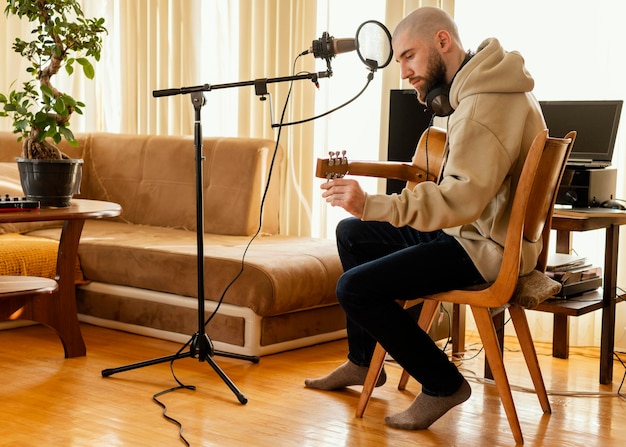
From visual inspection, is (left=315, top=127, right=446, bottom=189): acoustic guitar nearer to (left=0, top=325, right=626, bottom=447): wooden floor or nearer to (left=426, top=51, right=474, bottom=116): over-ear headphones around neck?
(left=426, top=51, right=474, bottom=116): over-ear headphones around neck

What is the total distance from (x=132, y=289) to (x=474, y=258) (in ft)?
5.44

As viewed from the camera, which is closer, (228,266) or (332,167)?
(332,167)

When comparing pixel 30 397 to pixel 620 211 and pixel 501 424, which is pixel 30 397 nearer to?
pixel 501 424

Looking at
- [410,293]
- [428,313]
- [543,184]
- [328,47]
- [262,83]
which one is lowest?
[428,313]

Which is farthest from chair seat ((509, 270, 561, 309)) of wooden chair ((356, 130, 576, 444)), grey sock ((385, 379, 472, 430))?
grey sock ((385, 379, 472, 430))

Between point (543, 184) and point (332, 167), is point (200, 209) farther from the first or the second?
point (543, 184)

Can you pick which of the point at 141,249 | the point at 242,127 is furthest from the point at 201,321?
the point at 242,127

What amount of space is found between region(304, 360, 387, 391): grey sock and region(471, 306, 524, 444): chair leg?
47cm

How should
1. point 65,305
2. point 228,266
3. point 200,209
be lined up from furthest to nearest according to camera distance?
point 228,266
point 65,305
point 200,209

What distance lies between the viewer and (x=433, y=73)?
95.7 inches

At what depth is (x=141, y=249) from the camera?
352 centimetres

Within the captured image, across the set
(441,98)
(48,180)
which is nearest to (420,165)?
(441,98)

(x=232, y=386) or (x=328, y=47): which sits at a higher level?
(x=328, y=47)

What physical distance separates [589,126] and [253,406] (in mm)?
1472
